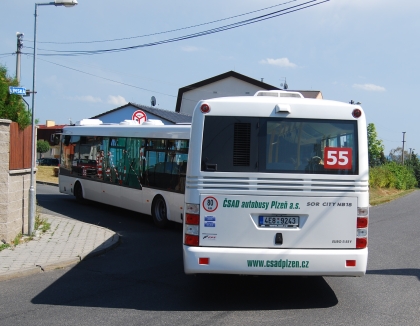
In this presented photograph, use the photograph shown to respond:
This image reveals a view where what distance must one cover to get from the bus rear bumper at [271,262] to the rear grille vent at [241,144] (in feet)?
3.70

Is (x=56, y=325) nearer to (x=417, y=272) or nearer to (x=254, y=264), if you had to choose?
(x=254, y=264)

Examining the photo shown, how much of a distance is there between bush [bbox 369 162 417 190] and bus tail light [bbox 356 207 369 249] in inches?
1233

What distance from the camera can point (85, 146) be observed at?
19203 millimetres

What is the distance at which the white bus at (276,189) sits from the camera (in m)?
7.00

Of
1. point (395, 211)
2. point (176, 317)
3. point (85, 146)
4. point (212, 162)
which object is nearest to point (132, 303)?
point (176, 317)

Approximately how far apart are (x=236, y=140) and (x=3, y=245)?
5601 mm

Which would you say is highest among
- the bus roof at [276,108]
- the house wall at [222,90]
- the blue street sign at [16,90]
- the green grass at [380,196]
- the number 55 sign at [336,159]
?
the house wall at [222,90]

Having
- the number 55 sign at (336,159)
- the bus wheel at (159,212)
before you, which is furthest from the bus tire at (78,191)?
the number 55 sign at (336,159)

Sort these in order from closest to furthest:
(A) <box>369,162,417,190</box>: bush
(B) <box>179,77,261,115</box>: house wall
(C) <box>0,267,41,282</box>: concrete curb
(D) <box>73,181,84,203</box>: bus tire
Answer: (C) <box>0,267,41,282</box>: concrete curb, (D) <box>73,181,84,203</box>: bus tire, (A) <box>369,162,417,190</box>: bush, (B) <box>179,77,261,115</box>: house wall

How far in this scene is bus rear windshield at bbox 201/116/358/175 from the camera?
7.17 meters

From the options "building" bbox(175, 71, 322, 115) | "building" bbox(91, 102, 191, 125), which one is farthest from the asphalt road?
"building" bbox(175, 71, 322, 115)

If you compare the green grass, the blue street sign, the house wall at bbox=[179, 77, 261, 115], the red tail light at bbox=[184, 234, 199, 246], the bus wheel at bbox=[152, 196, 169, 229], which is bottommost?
the green grass

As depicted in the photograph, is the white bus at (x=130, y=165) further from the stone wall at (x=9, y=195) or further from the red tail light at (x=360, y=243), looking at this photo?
the red tail light at (x=360, y=243)

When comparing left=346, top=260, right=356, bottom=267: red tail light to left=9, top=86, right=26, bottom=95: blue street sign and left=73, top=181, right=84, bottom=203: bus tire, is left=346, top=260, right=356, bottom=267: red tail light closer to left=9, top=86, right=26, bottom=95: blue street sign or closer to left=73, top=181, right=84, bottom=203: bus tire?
left=9, top=86, right=26, bottom=95: blue street sign
